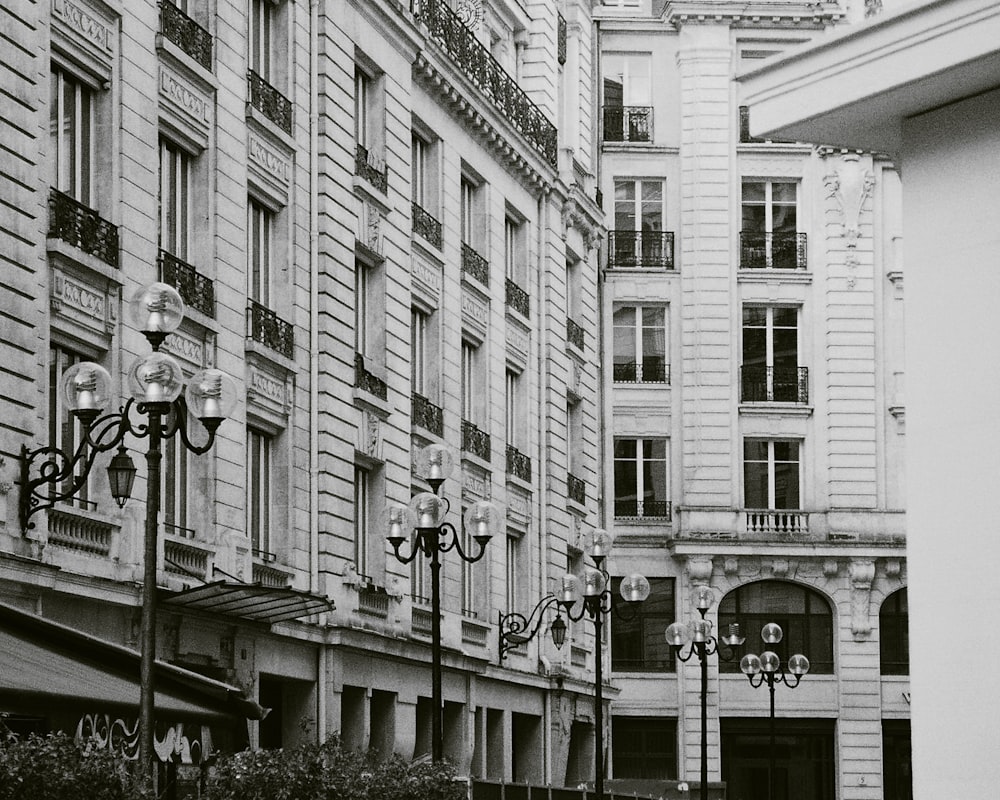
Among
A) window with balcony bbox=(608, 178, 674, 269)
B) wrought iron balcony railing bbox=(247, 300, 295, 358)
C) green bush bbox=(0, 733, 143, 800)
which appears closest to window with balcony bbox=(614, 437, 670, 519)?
window with balcony bbox=(608, 178, 674, 269)

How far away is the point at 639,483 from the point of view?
5578 centimetres

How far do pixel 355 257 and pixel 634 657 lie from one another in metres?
23.6

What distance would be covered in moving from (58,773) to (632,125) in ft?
150

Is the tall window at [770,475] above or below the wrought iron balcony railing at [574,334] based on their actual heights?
below

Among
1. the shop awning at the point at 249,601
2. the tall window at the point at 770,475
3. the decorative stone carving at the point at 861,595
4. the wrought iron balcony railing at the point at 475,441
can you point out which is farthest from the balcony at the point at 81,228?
the decorative stone carving at the point at 861,595

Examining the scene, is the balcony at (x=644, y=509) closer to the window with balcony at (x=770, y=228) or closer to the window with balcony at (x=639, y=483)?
the window with balcony at (x=639, y=483)

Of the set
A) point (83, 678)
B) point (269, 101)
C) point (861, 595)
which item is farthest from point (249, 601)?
point (861, 595)

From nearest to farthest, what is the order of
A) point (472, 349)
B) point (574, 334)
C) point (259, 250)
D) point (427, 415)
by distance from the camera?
point (259, 250)
point (427, 415)
point (472, 349)
point (574, 334)

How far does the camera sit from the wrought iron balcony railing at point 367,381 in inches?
1332

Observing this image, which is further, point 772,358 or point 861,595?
point 772,358

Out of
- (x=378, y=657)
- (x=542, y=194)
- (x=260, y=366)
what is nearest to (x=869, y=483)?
(x=542, y=194)

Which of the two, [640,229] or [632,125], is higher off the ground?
[632,125]

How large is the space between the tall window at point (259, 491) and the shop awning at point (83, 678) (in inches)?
457

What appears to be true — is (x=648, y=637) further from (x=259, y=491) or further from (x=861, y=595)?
(x=259, y=491)
